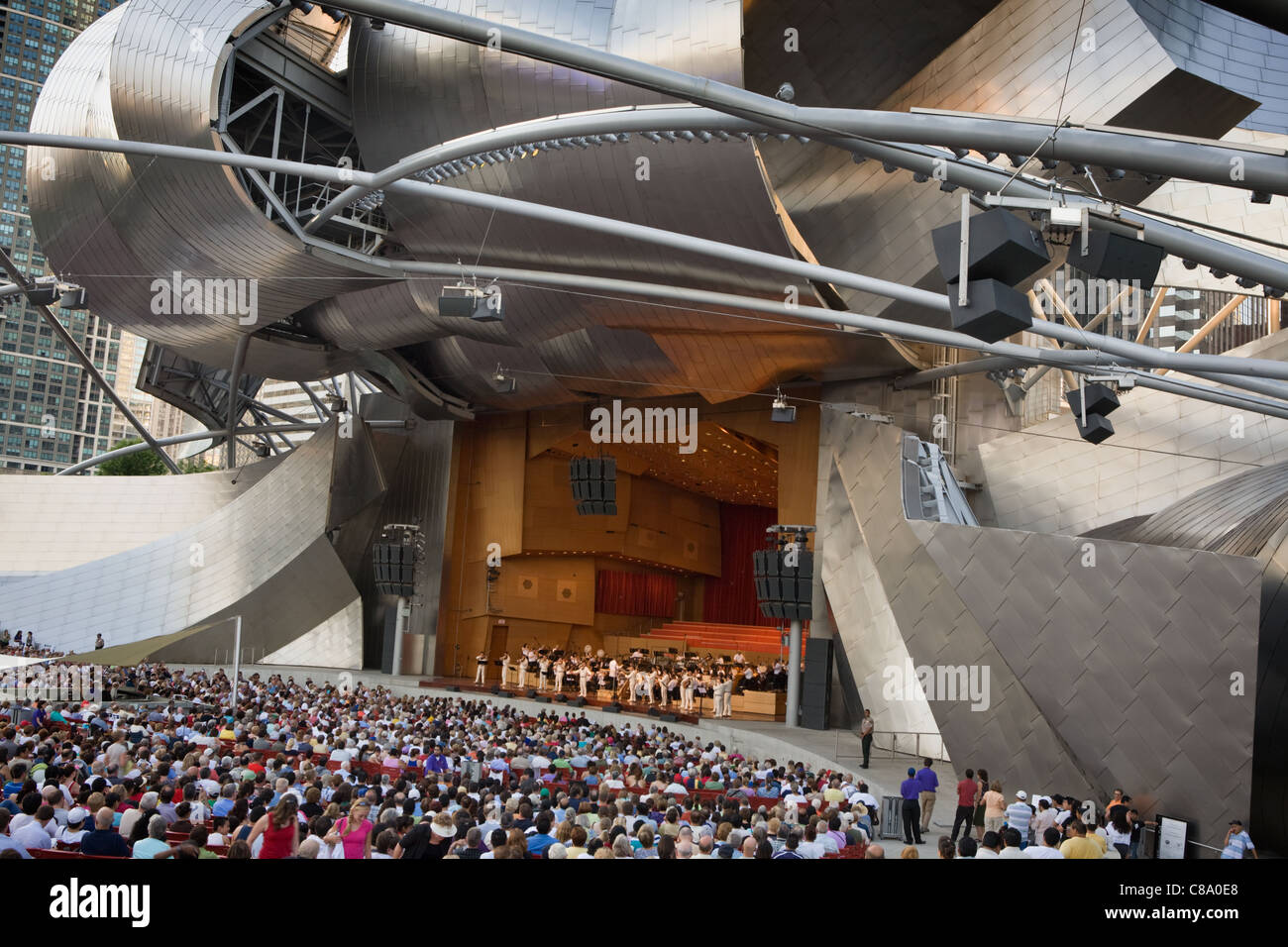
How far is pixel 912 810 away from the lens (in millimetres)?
12500

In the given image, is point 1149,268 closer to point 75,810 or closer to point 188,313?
point 75,810

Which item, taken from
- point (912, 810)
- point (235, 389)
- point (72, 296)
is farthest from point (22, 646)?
point (912, 810)

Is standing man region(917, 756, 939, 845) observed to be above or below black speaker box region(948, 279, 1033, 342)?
below

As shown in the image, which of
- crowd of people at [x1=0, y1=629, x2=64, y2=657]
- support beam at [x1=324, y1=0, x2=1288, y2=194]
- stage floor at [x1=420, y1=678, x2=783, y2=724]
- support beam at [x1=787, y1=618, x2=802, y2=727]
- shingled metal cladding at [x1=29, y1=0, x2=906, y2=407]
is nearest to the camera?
support beam at [x1=324, y1=0, x2=1288, y2=194]

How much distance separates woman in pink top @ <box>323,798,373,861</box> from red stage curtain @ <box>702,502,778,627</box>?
37698 millimetres

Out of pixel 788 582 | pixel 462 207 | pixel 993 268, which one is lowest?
pixel 788 582

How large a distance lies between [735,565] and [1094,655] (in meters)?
32.1

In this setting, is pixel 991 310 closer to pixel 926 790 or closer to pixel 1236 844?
pixel 1236 844

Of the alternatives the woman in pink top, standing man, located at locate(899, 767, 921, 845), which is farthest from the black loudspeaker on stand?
the woman in pink top

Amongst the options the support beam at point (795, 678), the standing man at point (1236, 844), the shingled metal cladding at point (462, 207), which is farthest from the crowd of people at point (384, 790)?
the shingled metal cladding at point (462, 207)

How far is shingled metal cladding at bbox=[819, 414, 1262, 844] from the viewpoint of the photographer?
11.8 meters

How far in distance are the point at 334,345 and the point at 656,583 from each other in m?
16.4

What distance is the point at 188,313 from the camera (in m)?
28.2

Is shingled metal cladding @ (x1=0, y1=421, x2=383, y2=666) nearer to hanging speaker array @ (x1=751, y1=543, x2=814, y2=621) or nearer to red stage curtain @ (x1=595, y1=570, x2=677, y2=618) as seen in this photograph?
red stage curtain @ (x1=595, y1=570, x2=677, y2=618)
